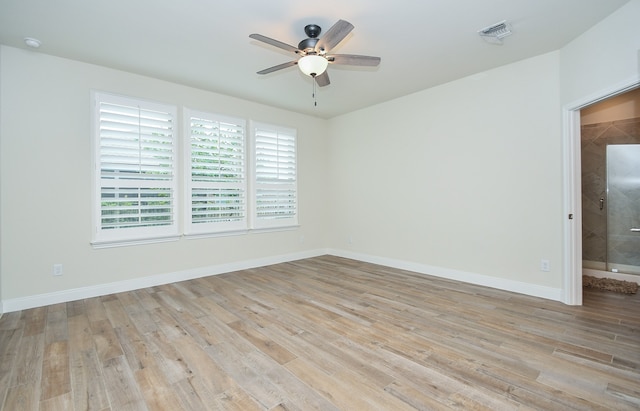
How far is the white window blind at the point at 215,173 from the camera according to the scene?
439 cm

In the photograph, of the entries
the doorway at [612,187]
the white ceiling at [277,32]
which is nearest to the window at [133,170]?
the white ceiling at [277,32]

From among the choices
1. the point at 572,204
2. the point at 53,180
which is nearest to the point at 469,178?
the point at 572,204

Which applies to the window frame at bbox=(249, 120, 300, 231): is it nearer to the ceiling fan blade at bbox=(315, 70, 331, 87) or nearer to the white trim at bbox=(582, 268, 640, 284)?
the ceiling fan blade at bbox=(315, 70, 331, 87)

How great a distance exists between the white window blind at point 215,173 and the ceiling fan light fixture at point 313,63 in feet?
7.86

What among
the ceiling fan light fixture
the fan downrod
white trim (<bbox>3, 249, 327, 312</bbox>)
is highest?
the fan downrod

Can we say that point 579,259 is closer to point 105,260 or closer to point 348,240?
point 348,240

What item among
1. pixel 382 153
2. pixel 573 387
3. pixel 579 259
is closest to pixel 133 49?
pixel 382 153

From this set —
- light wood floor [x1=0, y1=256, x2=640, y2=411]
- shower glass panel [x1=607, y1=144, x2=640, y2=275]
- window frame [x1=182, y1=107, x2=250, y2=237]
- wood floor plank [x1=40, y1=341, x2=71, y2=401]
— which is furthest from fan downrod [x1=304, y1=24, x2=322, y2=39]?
shower glass panel [x1=607, y1=144, x2=640, y2=275]

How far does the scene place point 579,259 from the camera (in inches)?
127

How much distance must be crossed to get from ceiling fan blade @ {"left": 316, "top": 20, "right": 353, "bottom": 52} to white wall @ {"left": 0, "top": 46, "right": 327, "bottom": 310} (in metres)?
2.70

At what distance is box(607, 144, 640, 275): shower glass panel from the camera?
4.08 metres

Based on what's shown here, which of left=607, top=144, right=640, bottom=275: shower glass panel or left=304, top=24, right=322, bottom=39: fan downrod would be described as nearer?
left=304, top=24, right=322, bottom=39: fan downrod

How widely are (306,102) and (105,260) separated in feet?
12.3

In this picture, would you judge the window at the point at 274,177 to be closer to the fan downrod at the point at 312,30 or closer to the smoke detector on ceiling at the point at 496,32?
the fan downrod at the point at 312,30
